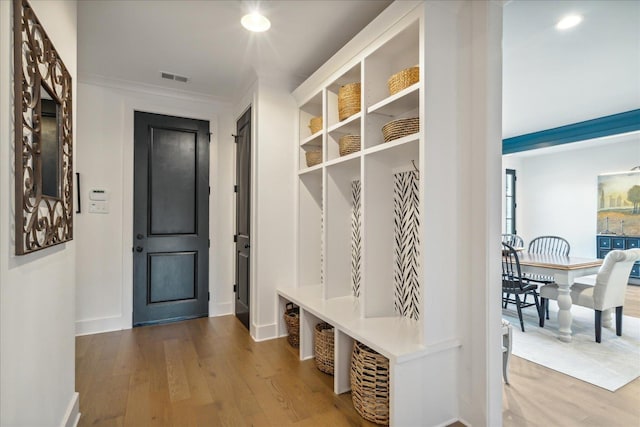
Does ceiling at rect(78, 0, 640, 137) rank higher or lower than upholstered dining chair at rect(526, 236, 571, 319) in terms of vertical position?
higher

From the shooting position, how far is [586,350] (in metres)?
2.97

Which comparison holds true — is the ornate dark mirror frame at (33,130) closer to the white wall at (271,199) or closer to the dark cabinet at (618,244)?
the white wall at (271,199)

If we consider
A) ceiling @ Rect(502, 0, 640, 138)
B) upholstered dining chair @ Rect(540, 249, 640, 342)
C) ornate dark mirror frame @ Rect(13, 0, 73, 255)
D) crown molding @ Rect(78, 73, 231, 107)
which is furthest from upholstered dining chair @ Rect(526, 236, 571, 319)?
ornate dark mirror frame @ Rect(13, 0, 73, 255)

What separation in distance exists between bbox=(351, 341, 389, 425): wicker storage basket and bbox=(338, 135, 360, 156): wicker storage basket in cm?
139

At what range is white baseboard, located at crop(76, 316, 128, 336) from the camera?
3.32 meters

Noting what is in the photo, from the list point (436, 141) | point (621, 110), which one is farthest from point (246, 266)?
point (621, 110)

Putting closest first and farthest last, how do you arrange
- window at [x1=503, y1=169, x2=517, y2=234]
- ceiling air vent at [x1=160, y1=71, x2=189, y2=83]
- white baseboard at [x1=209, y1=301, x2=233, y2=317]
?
ceiling air vent at [x1=160, y1=71, x2=189, y2=83] < white baseboard at [x1=209, y1=301, x2=233, y2=317] < window at [x1=503, y1=169, x2=517, y2=234]

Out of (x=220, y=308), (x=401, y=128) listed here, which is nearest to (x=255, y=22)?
(x=401, y=128)

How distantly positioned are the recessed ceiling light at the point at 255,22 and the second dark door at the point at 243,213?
3.60 ft

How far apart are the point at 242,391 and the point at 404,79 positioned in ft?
7.46

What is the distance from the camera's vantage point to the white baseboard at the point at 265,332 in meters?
3.14

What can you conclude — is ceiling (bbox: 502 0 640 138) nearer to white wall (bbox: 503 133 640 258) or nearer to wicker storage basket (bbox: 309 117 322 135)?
wicker storage basket (bbox: 309 117 322 135)

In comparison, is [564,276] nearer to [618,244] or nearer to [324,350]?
[324,350]

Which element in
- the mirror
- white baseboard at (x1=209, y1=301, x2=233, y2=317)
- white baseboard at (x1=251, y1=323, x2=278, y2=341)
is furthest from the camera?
white baseboard at (x1=209, y1=301, x2=233, y2=317)
